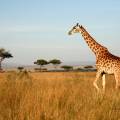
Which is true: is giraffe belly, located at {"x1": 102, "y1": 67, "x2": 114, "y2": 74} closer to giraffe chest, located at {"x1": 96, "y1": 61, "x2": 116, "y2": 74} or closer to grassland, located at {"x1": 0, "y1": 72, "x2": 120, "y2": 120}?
giraffe chest, located at {"x1": 96, "y1": 61, "x2": 116, "y2": 74}

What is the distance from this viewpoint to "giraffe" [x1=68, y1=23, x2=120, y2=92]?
12.5 meters

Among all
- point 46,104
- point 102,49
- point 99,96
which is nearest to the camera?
point 46,104

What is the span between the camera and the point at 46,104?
23.7ft

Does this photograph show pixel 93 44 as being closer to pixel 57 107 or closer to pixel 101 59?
pixel 101 59

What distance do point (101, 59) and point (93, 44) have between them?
3.93ft

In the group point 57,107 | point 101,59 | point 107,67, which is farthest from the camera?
point 101,59

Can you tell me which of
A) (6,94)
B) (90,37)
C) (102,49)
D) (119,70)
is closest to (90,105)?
(6,94)

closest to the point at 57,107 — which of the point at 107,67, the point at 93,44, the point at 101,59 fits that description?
the point at 107,67

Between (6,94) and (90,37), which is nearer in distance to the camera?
(6,94)

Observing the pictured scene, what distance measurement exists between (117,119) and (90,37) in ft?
25.8

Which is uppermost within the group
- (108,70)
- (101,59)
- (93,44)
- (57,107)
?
(93,44)

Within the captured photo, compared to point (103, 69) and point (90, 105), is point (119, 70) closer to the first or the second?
point (103, 69)

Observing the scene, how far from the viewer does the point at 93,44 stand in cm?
1396

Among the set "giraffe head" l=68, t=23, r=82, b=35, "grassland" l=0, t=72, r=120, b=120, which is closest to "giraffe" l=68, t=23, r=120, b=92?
"giraffe head" l=68, t=23, r=82, b=35
